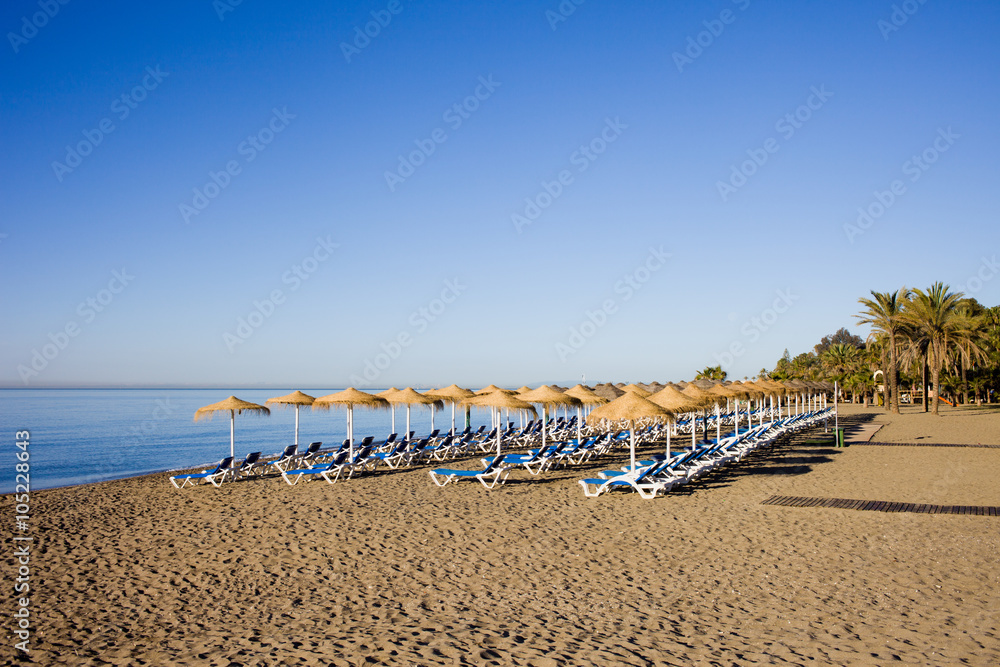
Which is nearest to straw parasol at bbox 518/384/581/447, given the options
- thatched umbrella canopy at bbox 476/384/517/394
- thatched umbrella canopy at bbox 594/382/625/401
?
thatched umbrella canopy at bbox 476/384/517/394

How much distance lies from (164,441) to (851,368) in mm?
54441

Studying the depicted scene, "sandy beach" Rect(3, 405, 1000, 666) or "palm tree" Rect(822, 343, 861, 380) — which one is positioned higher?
"palm tree" Rect(822, 343, 861, 380)

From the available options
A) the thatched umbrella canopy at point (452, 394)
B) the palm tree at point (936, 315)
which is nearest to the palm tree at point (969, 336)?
the palm tree at point (936, 315)

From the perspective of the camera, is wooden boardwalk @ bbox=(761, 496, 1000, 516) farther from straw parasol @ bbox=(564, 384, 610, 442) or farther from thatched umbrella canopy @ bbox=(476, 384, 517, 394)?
straw parasol @ bbox=(564, 384, 610, 442)

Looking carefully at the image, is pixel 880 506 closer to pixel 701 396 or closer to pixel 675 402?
pixel 675 402

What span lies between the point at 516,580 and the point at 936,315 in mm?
35481

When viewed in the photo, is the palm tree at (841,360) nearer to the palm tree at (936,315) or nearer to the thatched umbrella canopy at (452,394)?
the palm tree at (936,315)

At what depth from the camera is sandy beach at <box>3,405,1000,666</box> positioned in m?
4.39

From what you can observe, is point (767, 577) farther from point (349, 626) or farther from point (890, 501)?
→ point (890, 501)

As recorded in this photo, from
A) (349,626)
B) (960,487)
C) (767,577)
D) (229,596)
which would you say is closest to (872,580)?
(767,577)

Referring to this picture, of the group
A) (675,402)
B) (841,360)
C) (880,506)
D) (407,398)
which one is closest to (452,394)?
(407,398)

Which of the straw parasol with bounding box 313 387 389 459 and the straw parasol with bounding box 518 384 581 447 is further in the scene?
the straw parasol with bounding box 518 384 581 447

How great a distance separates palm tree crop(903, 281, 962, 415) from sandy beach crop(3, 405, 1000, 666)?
26.5 meters

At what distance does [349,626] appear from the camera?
15.9ft
